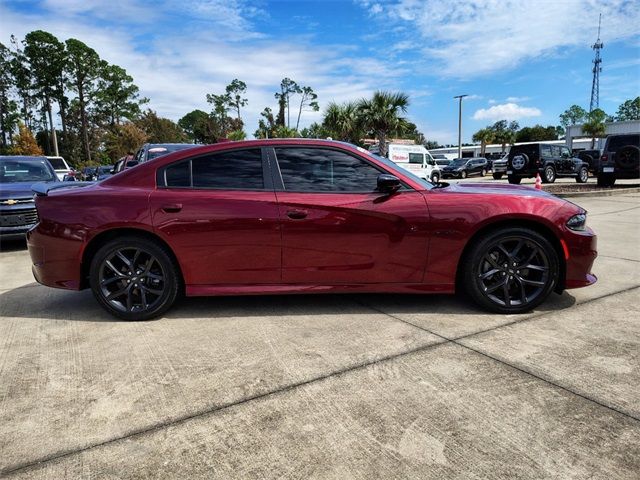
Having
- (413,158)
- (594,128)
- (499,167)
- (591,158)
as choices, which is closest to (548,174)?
(499,167)

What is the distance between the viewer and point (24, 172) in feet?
27.5

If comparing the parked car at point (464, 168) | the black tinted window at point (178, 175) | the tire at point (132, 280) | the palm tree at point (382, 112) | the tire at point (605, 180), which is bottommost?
the tire at point (132, 280)

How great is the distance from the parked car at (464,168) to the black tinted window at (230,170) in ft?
98.6

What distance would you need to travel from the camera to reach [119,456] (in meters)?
1.95

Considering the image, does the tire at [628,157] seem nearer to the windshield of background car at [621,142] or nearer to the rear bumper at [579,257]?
the windshield of background car at [621,142]

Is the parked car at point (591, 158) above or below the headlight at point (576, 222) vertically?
above

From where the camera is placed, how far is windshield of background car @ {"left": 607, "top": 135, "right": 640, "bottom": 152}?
14.8m

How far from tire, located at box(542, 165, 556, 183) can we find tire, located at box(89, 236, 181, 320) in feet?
64.7

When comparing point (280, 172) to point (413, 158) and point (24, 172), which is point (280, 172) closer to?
point (24, 172)

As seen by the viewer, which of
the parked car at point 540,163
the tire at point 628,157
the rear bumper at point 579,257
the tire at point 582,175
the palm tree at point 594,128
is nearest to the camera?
the rear bumper at point 579,257

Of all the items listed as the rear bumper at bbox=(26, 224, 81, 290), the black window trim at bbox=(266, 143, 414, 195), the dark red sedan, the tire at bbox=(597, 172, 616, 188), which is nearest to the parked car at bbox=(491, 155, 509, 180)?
the tire at bbox=(597, 172, 616, 188)

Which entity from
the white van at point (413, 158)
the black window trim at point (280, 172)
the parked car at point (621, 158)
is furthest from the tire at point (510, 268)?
the white van at point (413, 158)

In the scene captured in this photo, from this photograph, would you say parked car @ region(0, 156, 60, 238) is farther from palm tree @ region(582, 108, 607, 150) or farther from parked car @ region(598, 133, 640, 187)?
palm tree @ region(582, 108, 607, 150)

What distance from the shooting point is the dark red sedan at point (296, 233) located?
3465mm
